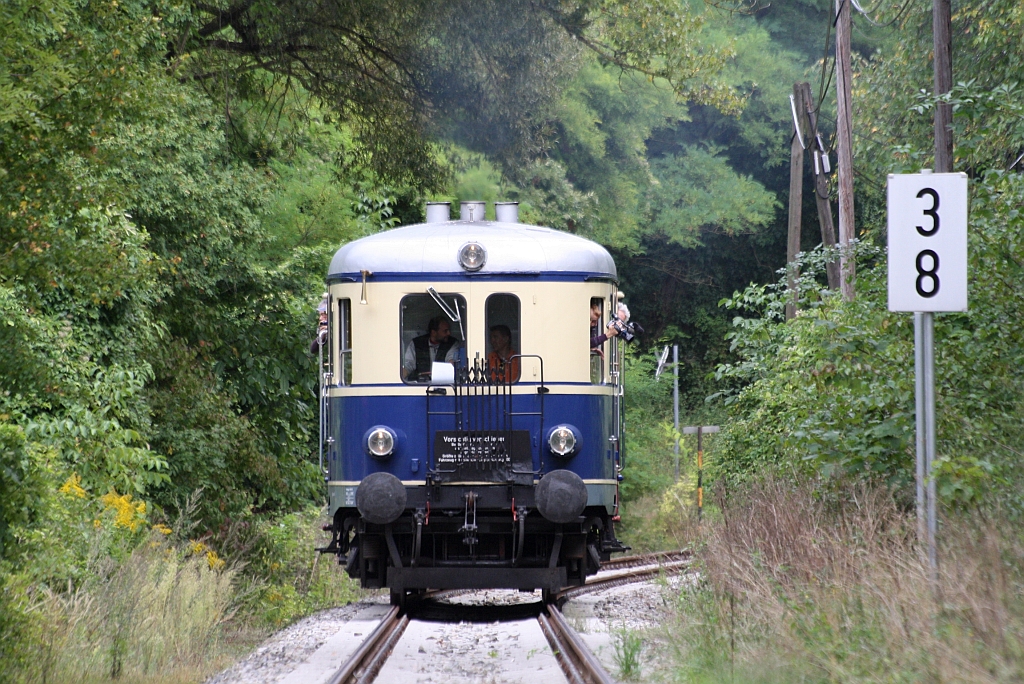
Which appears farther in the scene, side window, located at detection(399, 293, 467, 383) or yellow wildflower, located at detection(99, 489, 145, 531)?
yellow wildflower, located at detection(99, 489, 145, 531)

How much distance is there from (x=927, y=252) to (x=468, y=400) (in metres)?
5.06

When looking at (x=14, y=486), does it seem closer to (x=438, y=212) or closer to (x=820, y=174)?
(x=438, y=212)

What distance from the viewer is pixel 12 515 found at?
305 inches

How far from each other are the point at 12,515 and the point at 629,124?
30.8 metres

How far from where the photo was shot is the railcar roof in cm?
1075

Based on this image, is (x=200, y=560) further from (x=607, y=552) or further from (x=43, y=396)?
(x=607, y=552)

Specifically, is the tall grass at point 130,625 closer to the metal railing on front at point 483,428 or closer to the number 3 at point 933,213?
the metal railing on front at point 483,428

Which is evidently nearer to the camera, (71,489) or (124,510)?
(71,489)

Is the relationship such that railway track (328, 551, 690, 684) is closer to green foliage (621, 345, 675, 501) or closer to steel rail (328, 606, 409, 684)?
steel rail (328, 606, 409, 684)

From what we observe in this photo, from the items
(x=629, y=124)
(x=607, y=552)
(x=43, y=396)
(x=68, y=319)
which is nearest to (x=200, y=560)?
(x=43, y=396)

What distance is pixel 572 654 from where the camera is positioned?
9367mm

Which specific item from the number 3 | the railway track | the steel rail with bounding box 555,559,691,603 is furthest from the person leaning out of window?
the number 3

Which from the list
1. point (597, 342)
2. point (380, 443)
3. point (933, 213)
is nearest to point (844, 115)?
point (597, 342)

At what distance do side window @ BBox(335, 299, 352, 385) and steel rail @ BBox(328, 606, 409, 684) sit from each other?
85.1 inches
